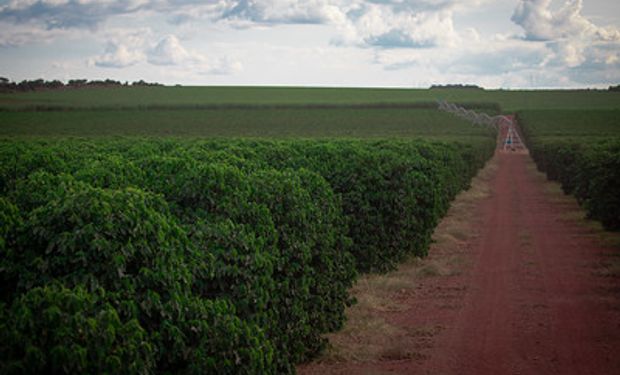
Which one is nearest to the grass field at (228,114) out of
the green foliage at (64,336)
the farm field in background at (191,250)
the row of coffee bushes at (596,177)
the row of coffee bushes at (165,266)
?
the row of coffee bushes at (596,177)

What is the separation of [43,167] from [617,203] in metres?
14.7

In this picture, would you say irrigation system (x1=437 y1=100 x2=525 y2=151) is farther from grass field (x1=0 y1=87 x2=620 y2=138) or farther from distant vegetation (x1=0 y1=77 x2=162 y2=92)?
distant vegetation (x1=0 y1=77 x2=162 y2=92)

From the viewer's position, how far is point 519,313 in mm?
10891

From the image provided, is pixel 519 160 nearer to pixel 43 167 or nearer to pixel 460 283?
pixel 460 283

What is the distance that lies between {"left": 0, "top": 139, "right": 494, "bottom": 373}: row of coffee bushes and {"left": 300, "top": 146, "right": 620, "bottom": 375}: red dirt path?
1.47 meters

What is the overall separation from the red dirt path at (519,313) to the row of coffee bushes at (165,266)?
57.9 inches

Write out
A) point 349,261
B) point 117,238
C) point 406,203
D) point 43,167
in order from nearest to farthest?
point 117,238 → point 43,167 → point 349,261 → point 406,203

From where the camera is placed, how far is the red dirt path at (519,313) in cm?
869

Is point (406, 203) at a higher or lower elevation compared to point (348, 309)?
higher

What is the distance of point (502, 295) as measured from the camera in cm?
1206

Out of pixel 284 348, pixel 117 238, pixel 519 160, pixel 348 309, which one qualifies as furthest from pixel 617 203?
pixel 519 160

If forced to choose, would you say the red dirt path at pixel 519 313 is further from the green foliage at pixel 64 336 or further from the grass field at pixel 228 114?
the grass field at pixel 228 114

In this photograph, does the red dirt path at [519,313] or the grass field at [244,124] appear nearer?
the red dirt path at [519,313]

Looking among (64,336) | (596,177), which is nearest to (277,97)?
(596,177)
